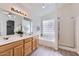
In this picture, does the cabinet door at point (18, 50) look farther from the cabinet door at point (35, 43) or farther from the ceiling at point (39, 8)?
the ceiling at point (39, 8)

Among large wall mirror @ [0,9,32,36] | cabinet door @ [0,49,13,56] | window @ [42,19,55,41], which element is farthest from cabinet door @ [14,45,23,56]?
window @ [42,19,55,41]

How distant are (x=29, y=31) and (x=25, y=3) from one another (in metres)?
0.65

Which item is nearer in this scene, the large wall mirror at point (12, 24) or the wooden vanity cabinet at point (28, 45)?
the large wall mirror at point (12, 24)

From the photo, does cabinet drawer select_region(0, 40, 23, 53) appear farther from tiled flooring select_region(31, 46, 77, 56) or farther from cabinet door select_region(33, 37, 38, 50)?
tiled flooring select_region(31, 46, 77, 56)

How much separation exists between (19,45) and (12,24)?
51cm

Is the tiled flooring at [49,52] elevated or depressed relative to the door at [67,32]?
depressed

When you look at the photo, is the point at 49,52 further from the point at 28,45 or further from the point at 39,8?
the point at 39,8

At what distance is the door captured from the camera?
2.44 meters

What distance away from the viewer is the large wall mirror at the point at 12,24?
2377 millimetres

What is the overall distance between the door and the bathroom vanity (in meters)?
0.57

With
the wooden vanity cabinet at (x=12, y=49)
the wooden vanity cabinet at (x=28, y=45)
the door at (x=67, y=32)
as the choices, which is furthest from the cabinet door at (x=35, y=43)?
the door at (x=67, y=32)

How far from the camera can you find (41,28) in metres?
2.41

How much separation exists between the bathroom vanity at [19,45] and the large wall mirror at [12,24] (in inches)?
6.8

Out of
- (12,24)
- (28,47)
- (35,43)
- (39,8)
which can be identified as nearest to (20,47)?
(28,47)
